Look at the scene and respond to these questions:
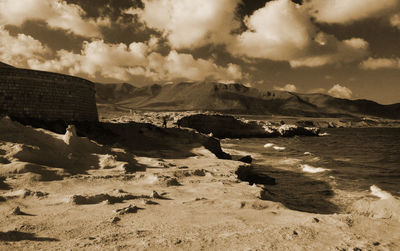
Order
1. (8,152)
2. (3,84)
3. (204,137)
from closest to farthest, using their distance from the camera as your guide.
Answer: (8,152)
(3,84)
(204,137)

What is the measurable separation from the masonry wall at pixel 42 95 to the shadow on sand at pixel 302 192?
54.9 feet

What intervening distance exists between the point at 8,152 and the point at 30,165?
5.95ft

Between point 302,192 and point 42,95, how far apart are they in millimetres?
20139

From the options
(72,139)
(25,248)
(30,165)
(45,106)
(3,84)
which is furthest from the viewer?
(45,106)

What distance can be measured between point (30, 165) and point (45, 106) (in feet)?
41.9

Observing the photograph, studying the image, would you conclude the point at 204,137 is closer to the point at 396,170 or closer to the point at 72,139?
the point at 72,139

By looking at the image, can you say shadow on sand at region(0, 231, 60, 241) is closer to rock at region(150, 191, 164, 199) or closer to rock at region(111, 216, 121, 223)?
rock at region(111, 216, 121, 223)

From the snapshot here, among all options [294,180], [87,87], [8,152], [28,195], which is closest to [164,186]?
[28,195]

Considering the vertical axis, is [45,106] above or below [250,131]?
above

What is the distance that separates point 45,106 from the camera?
21.0 metres

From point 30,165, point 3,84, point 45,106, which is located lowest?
point 30,165

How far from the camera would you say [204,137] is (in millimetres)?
26391

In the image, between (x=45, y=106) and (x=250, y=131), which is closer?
(x=45, y=106)

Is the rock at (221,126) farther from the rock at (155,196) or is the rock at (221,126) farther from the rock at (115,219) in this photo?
the rock at (115,219)
